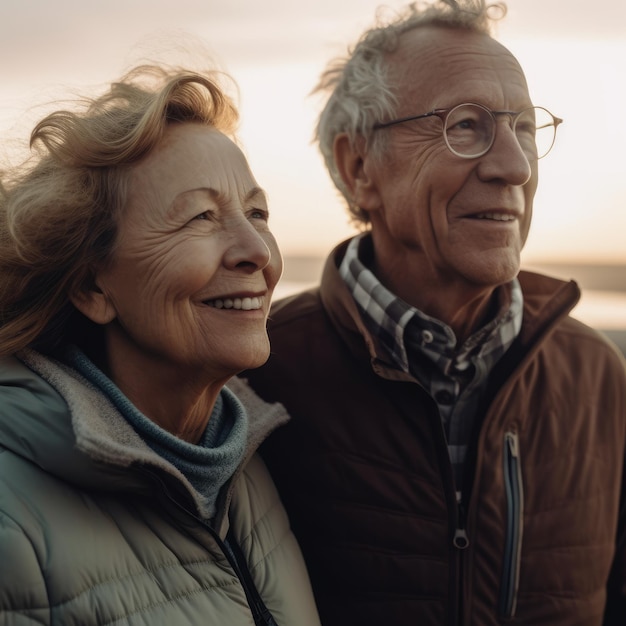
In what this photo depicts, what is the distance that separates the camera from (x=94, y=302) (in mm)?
1856

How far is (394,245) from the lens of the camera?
2539 millimetres

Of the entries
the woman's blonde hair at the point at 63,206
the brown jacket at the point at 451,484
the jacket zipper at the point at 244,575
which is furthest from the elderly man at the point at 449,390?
the woman's blonde hair at the point at 63,206

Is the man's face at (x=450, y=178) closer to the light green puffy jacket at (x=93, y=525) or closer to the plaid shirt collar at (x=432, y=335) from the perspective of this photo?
the plaid shirt collar at (x=432, y=335)

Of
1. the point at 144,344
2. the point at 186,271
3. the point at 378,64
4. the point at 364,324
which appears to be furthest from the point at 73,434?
the point at 378,64

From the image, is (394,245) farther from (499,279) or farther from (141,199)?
(141,199)

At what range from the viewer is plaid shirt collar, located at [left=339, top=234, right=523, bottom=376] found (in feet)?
7.79

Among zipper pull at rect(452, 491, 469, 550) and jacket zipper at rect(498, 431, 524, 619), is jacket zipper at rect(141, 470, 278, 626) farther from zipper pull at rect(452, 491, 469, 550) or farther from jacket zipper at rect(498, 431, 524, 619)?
jacket zipper at rect(498, 431, 524, 619)

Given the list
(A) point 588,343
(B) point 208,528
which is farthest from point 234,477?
(A) point 588,343

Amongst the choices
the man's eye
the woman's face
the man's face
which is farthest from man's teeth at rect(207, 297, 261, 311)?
the man's face

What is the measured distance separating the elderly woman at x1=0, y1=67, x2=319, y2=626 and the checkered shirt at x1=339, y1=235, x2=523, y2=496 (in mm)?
514

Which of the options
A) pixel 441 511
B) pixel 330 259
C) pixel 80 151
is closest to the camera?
pixel 80 151

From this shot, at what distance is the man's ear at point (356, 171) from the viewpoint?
2582 millimetres

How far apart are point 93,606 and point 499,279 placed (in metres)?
1.29

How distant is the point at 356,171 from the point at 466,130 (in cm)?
39
